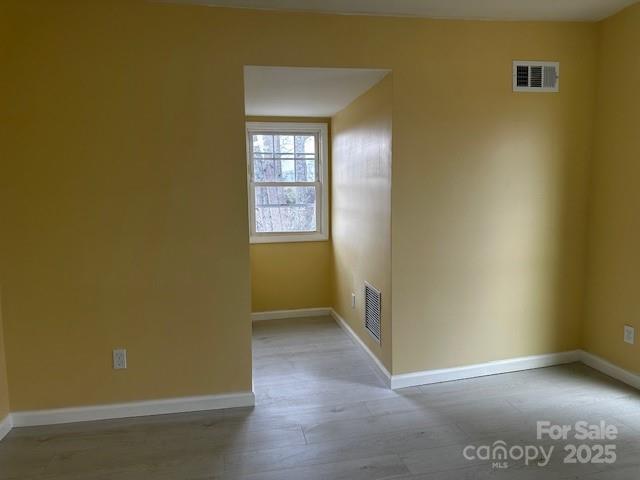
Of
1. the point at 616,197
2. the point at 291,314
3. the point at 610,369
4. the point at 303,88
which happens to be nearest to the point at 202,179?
the point at 303,88

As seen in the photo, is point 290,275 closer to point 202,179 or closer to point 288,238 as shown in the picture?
point 288,238

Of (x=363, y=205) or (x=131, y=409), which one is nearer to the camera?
(x=131, y=409)

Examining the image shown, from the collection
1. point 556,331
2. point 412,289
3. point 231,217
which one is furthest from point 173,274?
point 556,331

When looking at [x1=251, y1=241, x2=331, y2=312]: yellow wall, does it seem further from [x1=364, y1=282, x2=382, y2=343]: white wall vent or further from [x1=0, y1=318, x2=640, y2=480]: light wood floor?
[x1=0, y1=318, x2=640, y2=480]: light wood floor

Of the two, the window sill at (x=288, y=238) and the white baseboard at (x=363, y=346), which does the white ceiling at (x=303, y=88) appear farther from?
the white baseboard at (x=363, y=346)

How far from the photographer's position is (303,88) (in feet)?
10.1

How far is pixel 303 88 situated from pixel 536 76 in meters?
1.61

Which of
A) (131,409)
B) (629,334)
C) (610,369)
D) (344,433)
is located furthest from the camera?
(610,369)

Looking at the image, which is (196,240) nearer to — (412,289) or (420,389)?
(412,289)

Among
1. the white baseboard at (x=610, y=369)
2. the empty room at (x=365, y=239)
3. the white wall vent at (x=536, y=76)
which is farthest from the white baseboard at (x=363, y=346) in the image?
the white wall vent at (x=536, y=76)

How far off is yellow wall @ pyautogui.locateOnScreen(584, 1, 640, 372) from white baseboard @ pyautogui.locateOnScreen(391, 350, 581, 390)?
252 millimetres

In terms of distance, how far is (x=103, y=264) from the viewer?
2.50 meters

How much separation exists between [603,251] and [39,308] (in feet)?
12.2

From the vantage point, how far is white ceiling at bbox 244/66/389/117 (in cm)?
270
